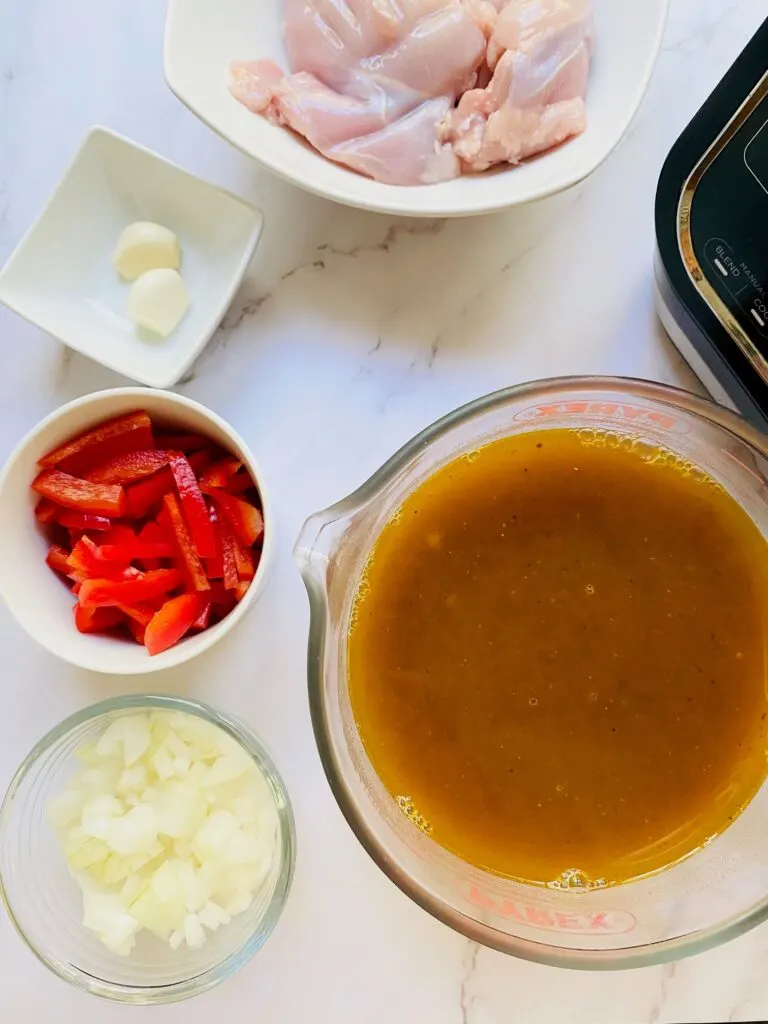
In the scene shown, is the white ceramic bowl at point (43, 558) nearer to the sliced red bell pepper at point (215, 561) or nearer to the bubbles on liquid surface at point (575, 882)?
the sliced red bell pepper at point (215, 561)

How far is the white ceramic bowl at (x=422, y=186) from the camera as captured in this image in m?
1.05

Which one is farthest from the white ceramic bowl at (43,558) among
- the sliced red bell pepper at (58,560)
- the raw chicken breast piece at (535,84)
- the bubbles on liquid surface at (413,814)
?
the raw chicken breast piece at (535,84)

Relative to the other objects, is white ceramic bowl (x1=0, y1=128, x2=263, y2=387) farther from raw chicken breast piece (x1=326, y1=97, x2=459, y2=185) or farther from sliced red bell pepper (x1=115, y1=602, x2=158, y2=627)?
sliced red bell pepper (x1=115, y1=602, x2=158, y2=627)

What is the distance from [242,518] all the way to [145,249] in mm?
330

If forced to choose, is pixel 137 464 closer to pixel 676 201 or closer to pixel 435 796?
pixel 435 796

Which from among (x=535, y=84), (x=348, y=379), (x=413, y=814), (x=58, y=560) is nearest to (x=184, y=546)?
(x=58, y=560)

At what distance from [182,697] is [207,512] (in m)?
0.21

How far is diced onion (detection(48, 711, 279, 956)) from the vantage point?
43.9 inches

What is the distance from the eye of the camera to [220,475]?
114 cm

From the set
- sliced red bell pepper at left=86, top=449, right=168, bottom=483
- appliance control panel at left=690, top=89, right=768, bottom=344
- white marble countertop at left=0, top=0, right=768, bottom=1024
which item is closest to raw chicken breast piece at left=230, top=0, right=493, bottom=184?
white marble countertop at left=0, top=0, right=768, bottom=1024

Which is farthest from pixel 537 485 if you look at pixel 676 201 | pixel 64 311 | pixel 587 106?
pixel 64 311

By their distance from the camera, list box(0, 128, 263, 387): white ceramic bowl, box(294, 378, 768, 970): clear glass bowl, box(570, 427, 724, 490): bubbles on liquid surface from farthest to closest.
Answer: box(0, 128, 263, 387): white ceramic bowl → box(570, 427, 724, 490): bubbles on liquid surface → box(294, 378, 768, 970): clear glass bowl

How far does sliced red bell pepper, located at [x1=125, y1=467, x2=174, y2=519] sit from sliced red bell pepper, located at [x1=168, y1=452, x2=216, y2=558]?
0.8 inches

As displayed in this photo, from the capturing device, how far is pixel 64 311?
3.86 ft
